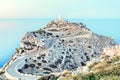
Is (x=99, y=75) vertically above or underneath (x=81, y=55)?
above

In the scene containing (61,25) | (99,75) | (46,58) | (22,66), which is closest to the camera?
(99,75)

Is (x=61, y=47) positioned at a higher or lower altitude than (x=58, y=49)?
higher

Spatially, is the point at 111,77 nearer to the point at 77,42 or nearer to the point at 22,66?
the point at 22,66

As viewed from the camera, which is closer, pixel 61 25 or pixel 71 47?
pixel 71 47

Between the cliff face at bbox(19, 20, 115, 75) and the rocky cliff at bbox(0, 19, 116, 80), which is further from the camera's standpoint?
the cliff face at bbox(19, 20, 115, 75)

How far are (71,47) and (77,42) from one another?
2576 millimetres

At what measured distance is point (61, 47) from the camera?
271ft

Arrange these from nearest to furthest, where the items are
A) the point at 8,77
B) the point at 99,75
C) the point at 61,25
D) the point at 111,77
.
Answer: the point at 111,77
the point at 99,75
the point at 8,77
the point at 61,25

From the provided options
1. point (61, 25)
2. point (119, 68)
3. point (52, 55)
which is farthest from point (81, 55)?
point (119, 68)

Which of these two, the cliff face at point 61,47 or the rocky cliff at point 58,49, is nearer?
the rocky cliff at point 58,49

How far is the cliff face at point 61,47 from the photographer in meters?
73.9

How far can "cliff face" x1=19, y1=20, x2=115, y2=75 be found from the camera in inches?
2911

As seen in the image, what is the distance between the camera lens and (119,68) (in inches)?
1160

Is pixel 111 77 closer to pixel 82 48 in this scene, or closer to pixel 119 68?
pixel 119 68
